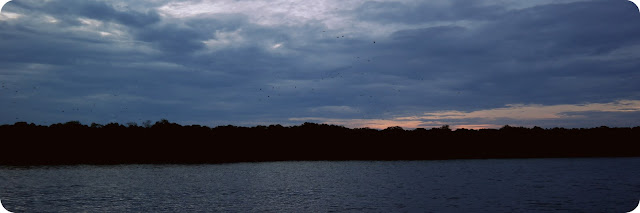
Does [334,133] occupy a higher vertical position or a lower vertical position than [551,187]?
higher

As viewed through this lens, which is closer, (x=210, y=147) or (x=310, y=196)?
(x=310, y=196)

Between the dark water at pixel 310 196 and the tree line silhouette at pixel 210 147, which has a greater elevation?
the tree line silhouette at pixel 210 147

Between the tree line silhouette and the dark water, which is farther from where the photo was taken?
the tree line silhouette

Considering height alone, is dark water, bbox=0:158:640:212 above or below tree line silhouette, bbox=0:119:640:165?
below

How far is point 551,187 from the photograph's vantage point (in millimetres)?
69875

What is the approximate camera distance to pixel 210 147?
17888 centimetres

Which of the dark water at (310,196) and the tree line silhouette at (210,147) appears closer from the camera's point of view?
the dark water at (310,196)

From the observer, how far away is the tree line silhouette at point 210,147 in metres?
152

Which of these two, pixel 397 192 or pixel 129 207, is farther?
pixel 397 192

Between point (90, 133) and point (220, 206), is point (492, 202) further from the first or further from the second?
point (90, 133)

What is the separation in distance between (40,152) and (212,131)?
56021 mm

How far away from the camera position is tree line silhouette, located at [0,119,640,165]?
5965 inches

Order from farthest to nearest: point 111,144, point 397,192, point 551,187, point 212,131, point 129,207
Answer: point 212,131 < point 111,144 < point 551,187 < point 397,192 < point 129,207

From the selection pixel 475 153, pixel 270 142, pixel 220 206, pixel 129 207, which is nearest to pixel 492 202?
pixel 220 206
